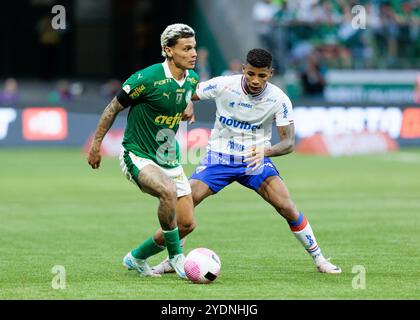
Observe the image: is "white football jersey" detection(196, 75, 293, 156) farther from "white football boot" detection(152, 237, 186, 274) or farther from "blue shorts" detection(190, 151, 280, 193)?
"white football boot" detection(152, 237, 186, 274)

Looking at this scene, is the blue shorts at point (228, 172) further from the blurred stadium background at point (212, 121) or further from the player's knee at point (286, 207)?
the blurred stadium background at point (212, 121)

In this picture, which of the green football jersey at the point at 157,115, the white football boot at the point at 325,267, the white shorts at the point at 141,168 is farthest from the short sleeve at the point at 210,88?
the white football boot at the point at 325,267

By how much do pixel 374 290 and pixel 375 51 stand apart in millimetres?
30123

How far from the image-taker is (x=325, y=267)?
1135 centimetres

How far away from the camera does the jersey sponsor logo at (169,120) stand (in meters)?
10.9

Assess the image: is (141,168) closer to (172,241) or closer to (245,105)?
(172,241)

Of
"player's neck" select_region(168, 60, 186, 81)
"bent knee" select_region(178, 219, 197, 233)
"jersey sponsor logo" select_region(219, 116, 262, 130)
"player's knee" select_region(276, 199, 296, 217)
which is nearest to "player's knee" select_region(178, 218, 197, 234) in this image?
"bent knee" select_region(178, 219, 197, 233)

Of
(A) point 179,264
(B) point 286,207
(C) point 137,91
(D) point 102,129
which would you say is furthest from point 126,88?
(B) point 286,207

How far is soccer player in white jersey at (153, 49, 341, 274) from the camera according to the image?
37.3ft

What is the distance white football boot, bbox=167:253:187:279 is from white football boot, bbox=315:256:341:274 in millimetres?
1431

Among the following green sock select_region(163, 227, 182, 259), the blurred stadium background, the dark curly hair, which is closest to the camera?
green sock select_region(163, 227, 182, 259)

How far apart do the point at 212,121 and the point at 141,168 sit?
1812 cm

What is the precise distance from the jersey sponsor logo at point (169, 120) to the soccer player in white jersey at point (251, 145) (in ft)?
1.79
